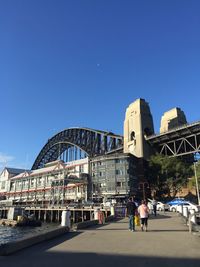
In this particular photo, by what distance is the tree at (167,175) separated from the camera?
280 ft

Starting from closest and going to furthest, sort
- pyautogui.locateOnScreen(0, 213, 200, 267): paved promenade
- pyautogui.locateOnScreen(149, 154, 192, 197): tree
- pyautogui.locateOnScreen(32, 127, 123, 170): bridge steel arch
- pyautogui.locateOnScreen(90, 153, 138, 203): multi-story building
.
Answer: pyautogui.locateOnScreen(0, 213, 200, 267): paved promenade < pyautogui.locateOnScreen(90, 153, 138, 203): multi-story building < pyautogui.locateOnScreen(149, 154, 192, 197): tree < pyautogui.locateOnScreen(32, 127, 123, 170): bridge steel arch

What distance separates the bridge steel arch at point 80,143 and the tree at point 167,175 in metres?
29.0

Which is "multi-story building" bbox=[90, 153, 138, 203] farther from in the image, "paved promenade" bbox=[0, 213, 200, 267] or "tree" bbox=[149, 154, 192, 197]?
"paved promenade" bbox=[0, 213, 200, 267]

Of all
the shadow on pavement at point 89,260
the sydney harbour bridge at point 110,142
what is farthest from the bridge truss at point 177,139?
the shadow on pavement at point 89,260

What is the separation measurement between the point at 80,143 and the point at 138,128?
52121mm

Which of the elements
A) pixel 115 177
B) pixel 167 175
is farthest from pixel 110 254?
pixel 167 175

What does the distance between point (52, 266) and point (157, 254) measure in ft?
14.4

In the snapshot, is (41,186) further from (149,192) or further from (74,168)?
(149,192)

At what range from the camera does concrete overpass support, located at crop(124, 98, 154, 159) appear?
97.1 metres

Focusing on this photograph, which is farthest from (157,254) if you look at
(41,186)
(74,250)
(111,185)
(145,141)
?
(41,186)

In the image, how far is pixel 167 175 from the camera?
86.4 m

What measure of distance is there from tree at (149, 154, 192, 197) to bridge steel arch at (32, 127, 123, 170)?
28968 mm

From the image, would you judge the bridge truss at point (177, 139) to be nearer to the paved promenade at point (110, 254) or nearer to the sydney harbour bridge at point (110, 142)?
the sydney harbour bridge at point (110, 142)

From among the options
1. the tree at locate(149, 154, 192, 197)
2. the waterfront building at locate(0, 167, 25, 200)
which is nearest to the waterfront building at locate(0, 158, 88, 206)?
the waterfront building at locate(0, 167, 25, 200)
